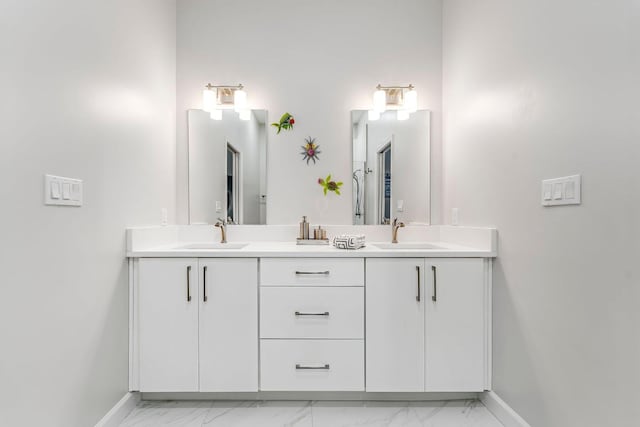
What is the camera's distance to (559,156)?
53.2 inches

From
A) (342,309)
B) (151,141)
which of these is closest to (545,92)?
(342,309)

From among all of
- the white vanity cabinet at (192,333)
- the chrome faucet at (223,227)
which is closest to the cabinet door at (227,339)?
the white vanity cabinet at (192,333)

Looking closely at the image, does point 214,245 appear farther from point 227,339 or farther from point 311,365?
point 311,365

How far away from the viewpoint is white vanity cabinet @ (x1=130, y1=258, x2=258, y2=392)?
A: 1.82 m

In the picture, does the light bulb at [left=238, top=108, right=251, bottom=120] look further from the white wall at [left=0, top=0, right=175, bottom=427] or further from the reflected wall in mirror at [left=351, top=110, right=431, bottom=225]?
the reflected wall in mirror at [left=351, top=110, right=431, bottom=225]

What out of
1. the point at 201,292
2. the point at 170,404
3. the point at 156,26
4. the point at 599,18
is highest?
the point at 156,26

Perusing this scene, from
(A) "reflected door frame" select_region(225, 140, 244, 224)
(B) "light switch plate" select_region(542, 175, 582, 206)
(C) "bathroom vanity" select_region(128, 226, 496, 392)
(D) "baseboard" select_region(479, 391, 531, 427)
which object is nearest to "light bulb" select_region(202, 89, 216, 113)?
(A) "reflected door frame" select_region(225, 140, 244, 224)

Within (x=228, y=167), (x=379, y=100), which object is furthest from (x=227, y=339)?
(x=379, y=100)

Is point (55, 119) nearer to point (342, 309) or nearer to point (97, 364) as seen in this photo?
point (97, 364)

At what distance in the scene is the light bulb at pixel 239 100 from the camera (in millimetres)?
2385

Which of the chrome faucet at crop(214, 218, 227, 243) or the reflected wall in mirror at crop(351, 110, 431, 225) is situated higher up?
the reflected wall in mirror at crop(351, 110, 431, 225)

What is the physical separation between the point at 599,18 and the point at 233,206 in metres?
2.12

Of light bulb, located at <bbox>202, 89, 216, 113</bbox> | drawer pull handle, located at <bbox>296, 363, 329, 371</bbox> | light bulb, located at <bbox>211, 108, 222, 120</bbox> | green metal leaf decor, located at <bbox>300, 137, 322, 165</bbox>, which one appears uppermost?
light bulb, located at <bbox>202, 89, 216, 113</bbox>

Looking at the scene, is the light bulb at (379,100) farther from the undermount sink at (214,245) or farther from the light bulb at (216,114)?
the undermount sink at (214,245)
